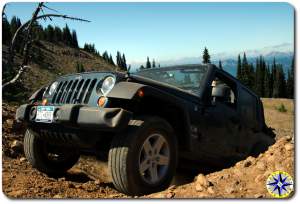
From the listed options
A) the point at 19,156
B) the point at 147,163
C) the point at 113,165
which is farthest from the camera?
the point at 19,156

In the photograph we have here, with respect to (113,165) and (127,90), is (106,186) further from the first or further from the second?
(127,90)

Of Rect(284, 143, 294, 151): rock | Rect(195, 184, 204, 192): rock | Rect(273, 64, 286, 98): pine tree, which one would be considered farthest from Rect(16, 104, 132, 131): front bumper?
Rect(273, 64, 286, 98): pine tree

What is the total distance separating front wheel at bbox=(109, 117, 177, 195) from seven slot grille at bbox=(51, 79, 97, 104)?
610 mm

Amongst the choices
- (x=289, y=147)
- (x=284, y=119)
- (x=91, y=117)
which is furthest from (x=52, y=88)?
(x=284, y=119)

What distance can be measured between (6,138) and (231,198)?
3638 millimetres

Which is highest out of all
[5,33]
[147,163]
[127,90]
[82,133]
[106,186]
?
[5,33]

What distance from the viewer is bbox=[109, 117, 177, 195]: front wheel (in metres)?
3.40

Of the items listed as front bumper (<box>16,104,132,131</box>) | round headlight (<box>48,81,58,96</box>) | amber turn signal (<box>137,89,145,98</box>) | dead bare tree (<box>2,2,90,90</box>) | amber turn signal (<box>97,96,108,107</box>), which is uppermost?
dead bare tree (<box>2,2,90,90</box>)

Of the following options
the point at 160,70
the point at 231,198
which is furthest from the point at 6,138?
the point at 231,198

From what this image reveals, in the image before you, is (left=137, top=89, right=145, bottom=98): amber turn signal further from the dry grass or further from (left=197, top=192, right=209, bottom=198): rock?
the dry grass

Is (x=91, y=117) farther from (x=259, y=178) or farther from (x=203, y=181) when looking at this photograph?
(x=259, y=178)

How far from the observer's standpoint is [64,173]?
5078 millimetres

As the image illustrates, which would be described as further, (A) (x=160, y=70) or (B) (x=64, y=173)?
(A) (x=160, y=70)

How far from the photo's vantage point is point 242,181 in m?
3.82
